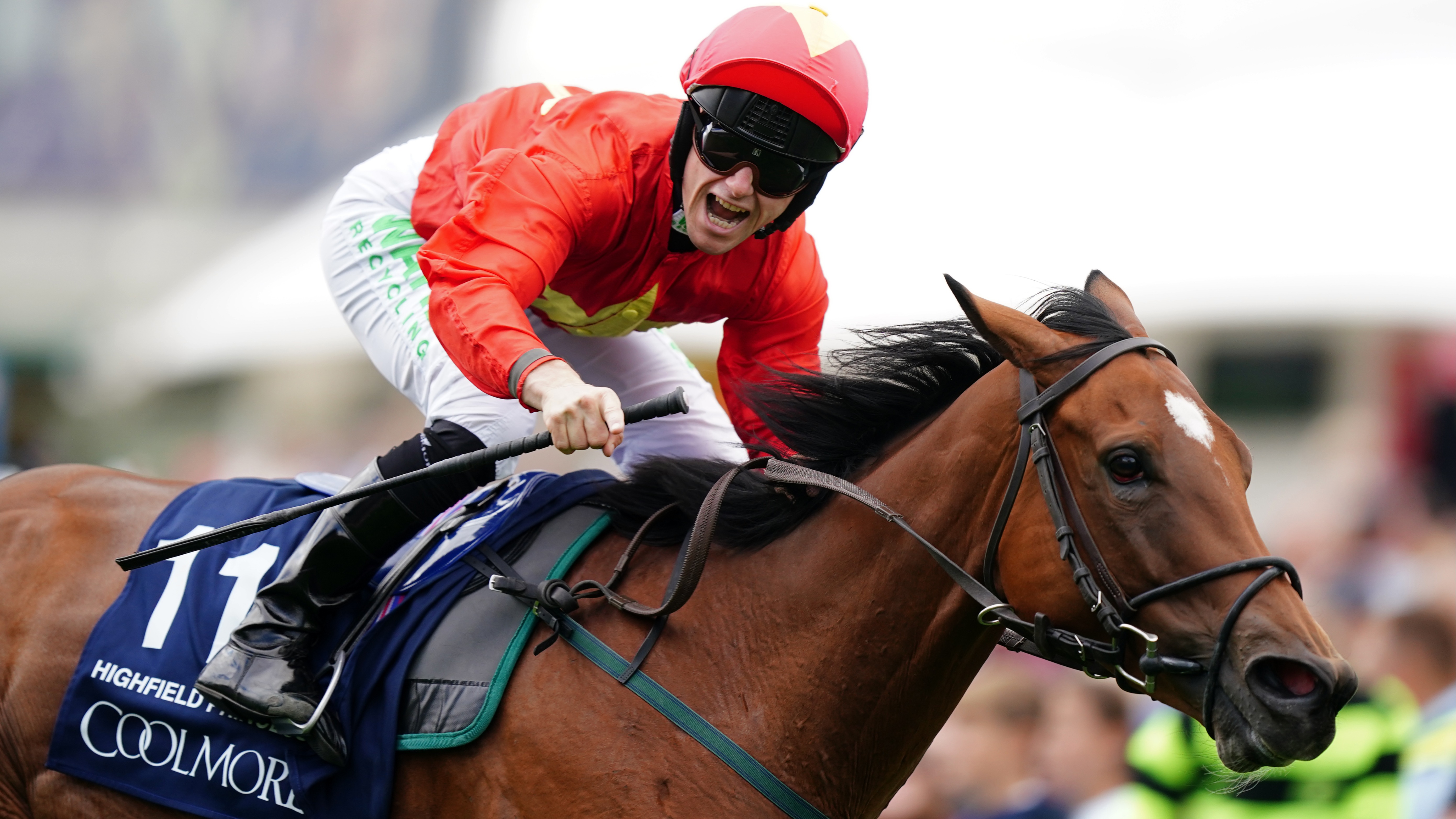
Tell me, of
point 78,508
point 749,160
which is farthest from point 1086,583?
point 78,508

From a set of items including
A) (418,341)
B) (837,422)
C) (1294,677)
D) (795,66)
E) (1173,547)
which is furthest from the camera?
(418,341)

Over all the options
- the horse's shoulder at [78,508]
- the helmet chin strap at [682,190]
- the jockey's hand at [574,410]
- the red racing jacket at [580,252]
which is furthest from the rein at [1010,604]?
the horse's shoulder at [78,508]

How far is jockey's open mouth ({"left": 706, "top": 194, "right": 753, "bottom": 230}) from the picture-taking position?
268 cm

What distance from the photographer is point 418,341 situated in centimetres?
297

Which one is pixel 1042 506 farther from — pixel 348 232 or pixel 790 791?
pixel 348 232

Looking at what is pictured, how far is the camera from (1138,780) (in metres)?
4.14

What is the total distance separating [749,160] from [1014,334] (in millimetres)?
686

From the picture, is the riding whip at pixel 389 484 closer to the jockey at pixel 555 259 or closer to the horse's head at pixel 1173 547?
the jockey at pixel 555 259

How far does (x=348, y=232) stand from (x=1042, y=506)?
1955mm

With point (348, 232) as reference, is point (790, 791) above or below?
below

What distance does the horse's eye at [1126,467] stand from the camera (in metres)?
2.13

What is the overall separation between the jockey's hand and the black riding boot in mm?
463

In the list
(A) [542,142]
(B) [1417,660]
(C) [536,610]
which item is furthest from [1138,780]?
(A) [542,142]

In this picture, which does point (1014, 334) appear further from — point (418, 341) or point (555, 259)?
point (418, 341)
